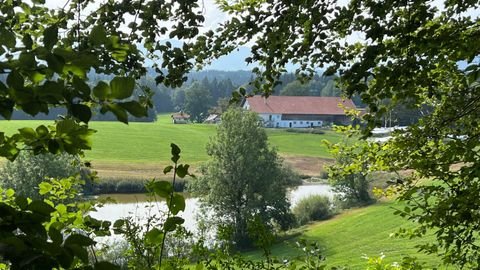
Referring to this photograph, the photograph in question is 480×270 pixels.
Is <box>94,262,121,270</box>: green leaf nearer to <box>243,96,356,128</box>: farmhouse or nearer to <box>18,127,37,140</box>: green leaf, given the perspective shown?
<box>18,127,37,140</box>: green leaf

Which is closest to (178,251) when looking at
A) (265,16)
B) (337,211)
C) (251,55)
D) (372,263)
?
(372,263)

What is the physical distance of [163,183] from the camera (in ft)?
4.15

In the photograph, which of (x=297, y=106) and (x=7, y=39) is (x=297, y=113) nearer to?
(x=297, y=106)

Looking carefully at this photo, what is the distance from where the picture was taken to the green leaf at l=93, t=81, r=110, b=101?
2.86ft

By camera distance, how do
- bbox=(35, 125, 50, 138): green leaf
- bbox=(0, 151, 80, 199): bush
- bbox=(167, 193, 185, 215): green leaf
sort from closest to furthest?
bbox=(35, 125, 50, 138): green leaf
bbox=(167, 193, 185, 215): green leaf
bbox=(0, 151, 80, 199): bush

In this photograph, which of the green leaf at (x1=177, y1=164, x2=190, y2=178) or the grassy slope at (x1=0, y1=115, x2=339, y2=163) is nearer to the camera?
the green leaf at (x1=177, y1=164, x2=190, y2=178)

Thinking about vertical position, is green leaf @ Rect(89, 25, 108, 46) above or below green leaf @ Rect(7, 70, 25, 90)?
above

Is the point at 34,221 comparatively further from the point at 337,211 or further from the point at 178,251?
the point at 337,211

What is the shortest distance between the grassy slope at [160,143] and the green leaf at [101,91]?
139 feet

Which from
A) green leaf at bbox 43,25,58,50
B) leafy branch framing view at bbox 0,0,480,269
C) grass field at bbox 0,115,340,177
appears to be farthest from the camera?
grass field at bbox 0,115,340,177

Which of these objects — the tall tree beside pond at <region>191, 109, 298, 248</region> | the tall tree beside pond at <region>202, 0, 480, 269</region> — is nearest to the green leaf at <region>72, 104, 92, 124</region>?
the tall tree beside pond at <region>202, 0, 480, 269</region>

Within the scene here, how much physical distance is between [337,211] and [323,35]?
3003 centimetres

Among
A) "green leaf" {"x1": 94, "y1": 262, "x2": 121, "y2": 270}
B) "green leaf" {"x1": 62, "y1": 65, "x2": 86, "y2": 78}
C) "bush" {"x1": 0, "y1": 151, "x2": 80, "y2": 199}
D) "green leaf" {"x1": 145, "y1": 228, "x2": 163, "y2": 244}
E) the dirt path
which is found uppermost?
"green leaf" {"x1": 62, "y1": 65, "x2": 86, "y2": 78}

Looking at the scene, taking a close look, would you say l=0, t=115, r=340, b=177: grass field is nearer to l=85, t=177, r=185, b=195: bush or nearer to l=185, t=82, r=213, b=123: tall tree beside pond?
l=85, t=177, r=185, b=195: bush
